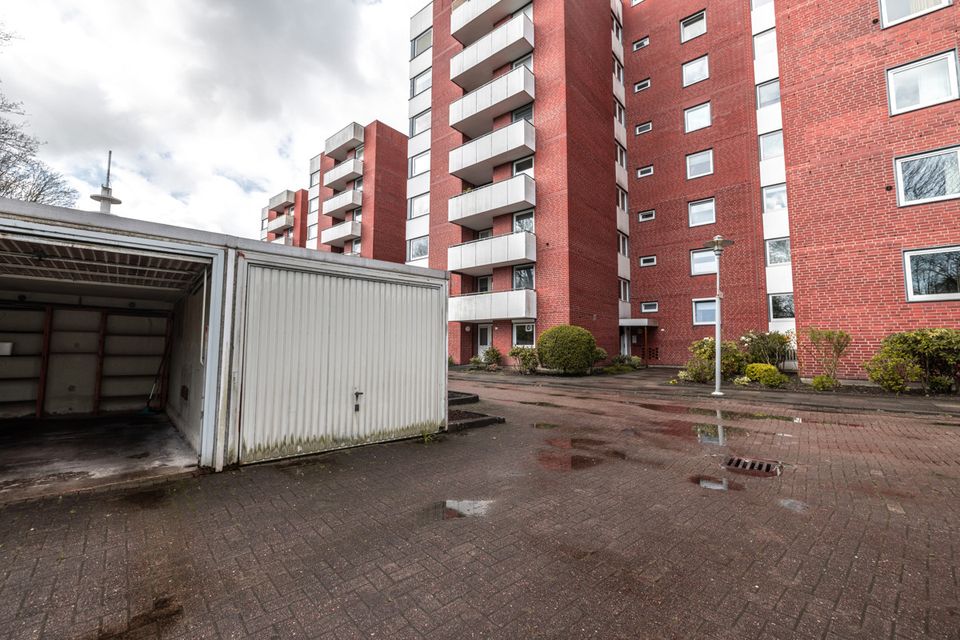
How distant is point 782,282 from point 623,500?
66.7ft

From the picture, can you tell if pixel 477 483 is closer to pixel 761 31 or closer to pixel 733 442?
pixel 733 442

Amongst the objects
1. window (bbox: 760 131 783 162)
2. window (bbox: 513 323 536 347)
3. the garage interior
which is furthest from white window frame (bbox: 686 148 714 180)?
the garage interior

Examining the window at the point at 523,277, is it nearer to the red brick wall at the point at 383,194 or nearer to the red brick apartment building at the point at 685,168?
the red brick apartment building at the point at 685,168

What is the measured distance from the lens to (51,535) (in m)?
3.32

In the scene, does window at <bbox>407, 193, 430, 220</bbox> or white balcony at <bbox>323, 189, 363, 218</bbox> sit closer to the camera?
window at <bbox>407, 193, 430, 220</bbox>

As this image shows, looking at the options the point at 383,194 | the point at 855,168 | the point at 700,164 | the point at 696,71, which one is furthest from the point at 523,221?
the point at 383,194

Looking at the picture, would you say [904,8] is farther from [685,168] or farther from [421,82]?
[421,82]

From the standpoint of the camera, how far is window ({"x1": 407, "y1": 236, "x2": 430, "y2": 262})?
1079 inches

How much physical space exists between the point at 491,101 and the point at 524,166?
3.84 metres

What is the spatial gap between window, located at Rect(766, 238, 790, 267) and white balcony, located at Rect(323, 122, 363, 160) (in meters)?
30.5

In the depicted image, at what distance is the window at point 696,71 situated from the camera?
74.3 feet

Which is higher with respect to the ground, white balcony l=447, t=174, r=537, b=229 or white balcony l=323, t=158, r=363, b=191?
white balcony l=323, t=158, r=363, b=191

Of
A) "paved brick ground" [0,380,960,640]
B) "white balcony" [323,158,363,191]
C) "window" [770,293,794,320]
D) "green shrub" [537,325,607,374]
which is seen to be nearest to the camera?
"paved brick ground" [0,380,960,640]

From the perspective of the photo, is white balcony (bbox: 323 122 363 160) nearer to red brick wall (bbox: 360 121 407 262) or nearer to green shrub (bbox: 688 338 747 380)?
red brick wall (bbox: 360 121 407 262)
